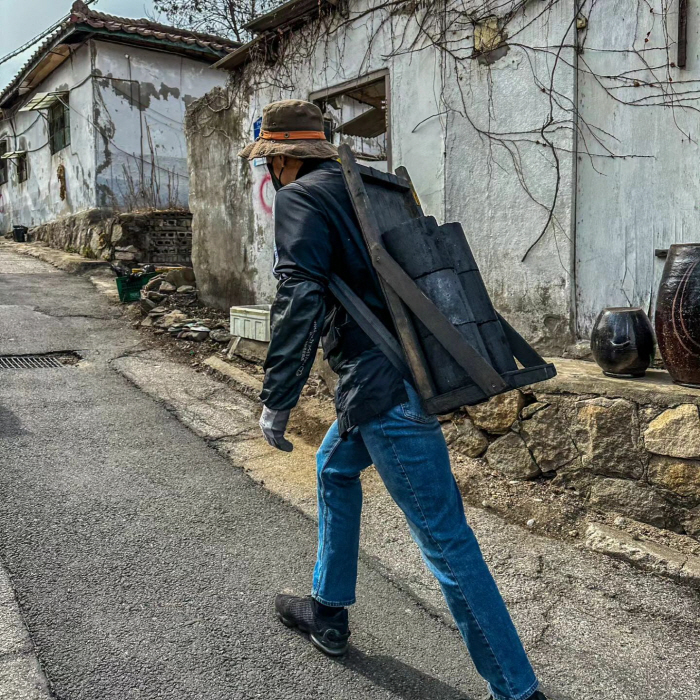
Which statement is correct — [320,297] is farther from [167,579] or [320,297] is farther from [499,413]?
[499,413]

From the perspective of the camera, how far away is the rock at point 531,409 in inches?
161

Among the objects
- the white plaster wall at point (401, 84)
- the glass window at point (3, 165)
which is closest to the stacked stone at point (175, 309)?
the white plaster wall at point (401, 84)

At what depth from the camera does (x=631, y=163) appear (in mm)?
4430

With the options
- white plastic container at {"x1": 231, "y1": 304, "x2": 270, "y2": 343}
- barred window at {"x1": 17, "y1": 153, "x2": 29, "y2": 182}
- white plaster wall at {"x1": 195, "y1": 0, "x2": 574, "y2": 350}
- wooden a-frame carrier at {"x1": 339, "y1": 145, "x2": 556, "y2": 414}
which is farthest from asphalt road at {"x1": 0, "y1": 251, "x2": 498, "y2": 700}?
barred window at {"x1": 17, "y1": 153, "x2": 29, "y2": 182}

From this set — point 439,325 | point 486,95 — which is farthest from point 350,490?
point 486,95

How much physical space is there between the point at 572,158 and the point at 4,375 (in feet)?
16.9

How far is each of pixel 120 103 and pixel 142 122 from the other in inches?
21.4

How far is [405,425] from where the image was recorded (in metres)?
2.10

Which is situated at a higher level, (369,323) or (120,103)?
(120,103)

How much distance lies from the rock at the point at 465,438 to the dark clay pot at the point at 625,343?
0.92 m

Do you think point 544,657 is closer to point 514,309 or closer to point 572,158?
point 514,309

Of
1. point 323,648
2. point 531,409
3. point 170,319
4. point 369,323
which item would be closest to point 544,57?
point 531,409

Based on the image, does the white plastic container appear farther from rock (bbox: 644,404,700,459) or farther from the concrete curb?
the concrete curb

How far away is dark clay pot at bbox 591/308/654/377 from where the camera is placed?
385 cm
